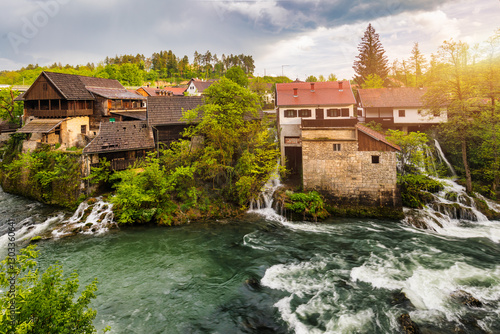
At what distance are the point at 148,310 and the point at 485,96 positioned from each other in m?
30.4

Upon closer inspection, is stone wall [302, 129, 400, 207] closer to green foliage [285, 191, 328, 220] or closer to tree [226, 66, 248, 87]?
green foliage [285, 191, 328, 220]

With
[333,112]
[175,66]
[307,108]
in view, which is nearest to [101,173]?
[307,108]

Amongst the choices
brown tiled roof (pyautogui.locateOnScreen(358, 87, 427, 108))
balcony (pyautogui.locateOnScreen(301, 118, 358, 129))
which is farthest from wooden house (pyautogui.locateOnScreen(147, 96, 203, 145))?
brown tiled roof (pyautogui.locateOnScreen(358, 87, 427, 108))

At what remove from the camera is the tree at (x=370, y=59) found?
55.6 metres

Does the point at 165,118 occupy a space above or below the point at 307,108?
below

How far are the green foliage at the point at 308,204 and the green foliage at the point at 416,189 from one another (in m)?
7.05

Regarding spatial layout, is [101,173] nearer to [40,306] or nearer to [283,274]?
[283,274]

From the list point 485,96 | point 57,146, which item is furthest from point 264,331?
point 57,146

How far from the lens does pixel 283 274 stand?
1527cm

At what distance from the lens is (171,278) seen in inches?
592

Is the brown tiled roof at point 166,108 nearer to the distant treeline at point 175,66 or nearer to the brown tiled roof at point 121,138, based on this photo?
the brown tiled roof at point 121,138

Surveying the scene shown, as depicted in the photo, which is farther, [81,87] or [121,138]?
[81,87]

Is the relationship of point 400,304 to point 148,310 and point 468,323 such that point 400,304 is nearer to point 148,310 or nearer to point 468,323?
point 468,323

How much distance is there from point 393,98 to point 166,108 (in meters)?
29.6
